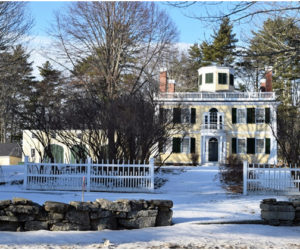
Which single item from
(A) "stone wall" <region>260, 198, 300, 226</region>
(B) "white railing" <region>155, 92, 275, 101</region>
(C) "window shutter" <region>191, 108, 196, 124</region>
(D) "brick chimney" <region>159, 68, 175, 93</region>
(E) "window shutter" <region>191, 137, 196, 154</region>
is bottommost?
→ (A) "stone wall" <region>260, 198, 300, 226</region>

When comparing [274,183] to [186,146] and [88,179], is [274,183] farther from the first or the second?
[186,146]

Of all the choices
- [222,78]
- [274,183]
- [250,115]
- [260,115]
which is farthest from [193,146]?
[274,183]

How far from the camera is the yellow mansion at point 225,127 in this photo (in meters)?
33.1

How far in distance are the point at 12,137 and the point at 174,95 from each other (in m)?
22.8

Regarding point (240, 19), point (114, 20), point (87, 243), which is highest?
point (114, 20)

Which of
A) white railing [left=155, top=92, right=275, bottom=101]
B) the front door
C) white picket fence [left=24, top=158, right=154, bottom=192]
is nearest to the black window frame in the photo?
white railing [left=155, top=92, right=275, bottom=101]

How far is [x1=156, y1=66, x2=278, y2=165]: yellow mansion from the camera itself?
33.1 m

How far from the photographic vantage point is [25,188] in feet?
53.4

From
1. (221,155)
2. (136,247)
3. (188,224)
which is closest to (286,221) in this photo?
(188,224)

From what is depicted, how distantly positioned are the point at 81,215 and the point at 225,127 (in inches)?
1044

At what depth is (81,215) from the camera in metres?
8.52

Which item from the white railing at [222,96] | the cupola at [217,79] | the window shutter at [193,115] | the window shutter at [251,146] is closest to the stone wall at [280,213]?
the white railing at [222,96]

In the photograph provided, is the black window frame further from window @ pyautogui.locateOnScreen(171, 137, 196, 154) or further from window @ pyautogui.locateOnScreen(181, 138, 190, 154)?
window @ pyautogui.locateOnScreen(181, 138, 190, 154)

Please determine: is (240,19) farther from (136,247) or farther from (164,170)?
(164,170)
